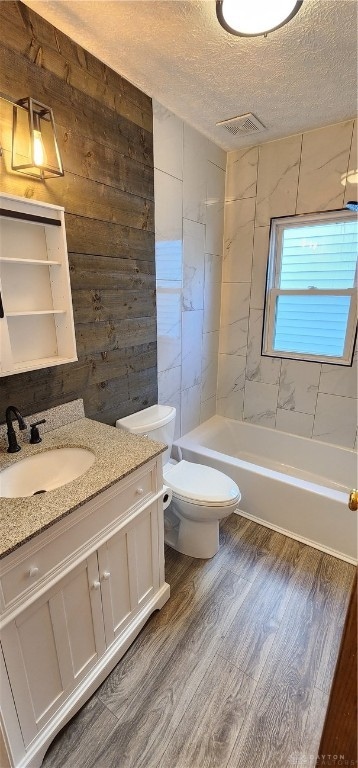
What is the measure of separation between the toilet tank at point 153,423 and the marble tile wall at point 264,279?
989 millimetres

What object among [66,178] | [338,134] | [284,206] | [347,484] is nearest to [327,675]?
[347,484]

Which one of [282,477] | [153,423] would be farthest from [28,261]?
[282,477]

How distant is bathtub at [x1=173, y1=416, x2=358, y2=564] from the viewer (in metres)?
1.86

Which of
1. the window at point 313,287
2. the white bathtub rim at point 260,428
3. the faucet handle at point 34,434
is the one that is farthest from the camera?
the white bathtub rim at point 260,428

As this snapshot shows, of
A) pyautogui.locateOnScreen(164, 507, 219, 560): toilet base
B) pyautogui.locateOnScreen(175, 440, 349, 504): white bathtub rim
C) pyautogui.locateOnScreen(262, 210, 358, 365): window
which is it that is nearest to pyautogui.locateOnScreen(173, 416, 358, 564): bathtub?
pyautogui.locateOnScreen(175, 440, 349, 504): white bathtub rim

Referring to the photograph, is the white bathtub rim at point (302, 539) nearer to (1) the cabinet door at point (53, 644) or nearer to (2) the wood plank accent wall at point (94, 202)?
(2) the wood plank accent wall at point (94, 202)

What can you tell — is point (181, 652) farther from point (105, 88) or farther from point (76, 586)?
point (105, 88)

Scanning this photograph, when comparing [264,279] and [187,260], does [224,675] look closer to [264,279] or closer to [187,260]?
[187,260]

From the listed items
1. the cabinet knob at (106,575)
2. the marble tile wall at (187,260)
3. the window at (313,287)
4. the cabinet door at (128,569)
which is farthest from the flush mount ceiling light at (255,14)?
the cabinet knob at (106,575)

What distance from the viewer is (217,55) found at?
137 cm

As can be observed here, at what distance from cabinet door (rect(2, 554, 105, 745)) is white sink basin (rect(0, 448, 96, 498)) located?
34cm

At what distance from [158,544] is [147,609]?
0.29 metres

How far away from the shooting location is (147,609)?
1465 millimetres

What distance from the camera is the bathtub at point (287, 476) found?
6.09 feet
